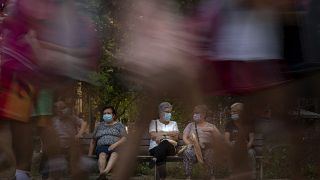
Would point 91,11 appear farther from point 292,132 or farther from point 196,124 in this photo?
point 196,124

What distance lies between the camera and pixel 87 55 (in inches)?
136

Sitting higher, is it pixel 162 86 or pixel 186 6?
pixel 186 6

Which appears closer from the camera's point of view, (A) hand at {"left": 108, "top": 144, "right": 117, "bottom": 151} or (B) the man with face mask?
(B) the man with face mask

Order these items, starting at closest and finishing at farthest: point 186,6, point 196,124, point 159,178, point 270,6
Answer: point 270,6 → point 186,6 → point 196,124 → point 159,178

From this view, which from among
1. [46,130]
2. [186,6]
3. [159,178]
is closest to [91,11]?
[186,6]

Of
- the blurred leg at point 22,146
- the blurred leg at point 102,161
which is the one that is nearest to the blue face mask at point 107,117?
the blurred leg at point 102,161

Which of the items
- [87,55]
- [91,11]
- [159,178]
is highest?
[91,11]

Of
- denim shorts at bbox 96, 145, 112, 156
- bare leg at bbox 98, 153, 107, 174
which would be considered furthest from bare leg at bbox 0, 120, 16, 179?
denim shorts at bbox 96, 145, 112, 156

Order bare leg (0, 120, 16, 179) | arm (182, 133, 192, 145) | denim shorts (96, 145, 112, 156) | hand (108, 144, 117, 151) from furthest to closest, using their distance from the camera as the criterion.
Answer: arm (182, 133, 192, 145)
denim shorts (96, 145, 112, 156)
hand (108, 144, 117, 151)
bare leg (0, 120, 16, 179)

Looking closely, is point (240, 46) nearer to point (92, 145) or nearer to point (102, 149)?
point (92, 145)

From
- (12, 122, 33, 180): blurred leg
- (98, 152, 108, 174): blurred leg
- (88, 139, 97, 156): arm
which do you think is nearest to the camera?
(12, 122, 33, 180): blurred leg

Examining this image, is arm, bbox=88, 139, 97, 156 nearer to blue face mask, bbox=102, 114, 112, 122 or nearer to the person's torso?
the person's torso

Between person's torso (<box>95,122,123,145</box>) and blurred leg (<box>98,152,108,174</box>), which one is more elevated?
person's torso (<box>95,122,123,145</box>)

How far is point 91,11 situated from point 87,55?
0.80ft
